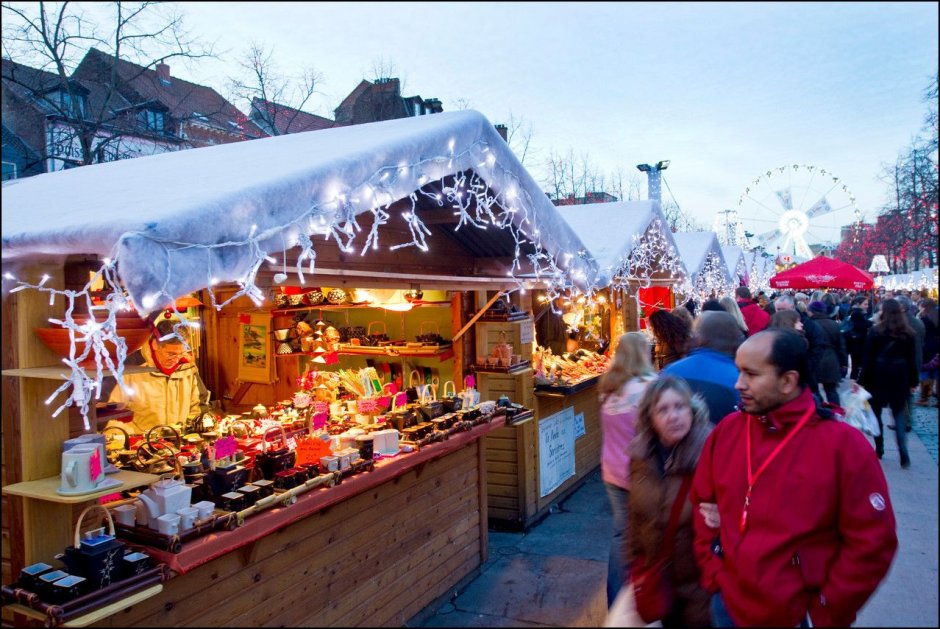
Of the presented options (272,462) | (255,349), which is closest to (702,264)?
(255,349)

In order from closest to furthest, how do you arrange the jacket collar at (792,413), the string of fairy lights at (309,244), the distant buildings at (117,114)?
1. the jacket collar at (792,413)
2. the string of fairy lights at (309,244)
3. the distant buildings at (117,114)

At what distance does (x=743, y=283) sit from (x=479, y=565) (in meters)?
15.1

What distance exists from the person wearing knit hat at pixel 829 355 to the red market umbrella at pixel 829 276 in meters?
3.49

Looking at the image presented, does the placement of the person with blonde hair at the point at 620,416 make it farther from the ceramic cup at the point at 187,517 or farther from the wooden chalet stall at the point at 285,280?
the ceramic cup at the point at 187,517

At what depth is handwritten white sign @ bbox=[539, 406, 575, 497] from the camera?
6355 mm

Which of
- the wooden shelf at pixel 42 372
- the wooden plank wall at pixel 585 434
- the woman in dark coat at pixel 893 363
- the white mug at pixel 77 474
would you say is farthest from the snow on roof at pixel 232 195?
the woman in dark coat at pixel 893 363

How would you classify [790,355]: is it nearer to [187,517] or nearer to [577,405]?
[187,517]

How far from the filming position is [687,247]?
40.0ft

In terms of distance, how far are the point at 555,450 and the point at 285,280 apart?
14.4ft

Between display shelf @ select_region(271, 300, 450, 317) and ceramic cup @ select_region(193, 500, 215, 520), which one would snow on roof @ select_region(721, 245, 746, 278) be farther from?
ceramic cup @ select_region(193, 500, 215, 520)

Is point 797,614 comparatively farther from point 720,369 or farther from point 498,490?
point 498,490

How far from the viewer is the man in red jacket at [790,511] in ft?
5.90

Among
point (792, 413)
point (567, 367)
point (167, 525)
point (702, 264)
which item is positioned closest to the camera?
point (792, 413)

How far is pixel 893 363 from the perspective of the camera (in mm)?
6555
